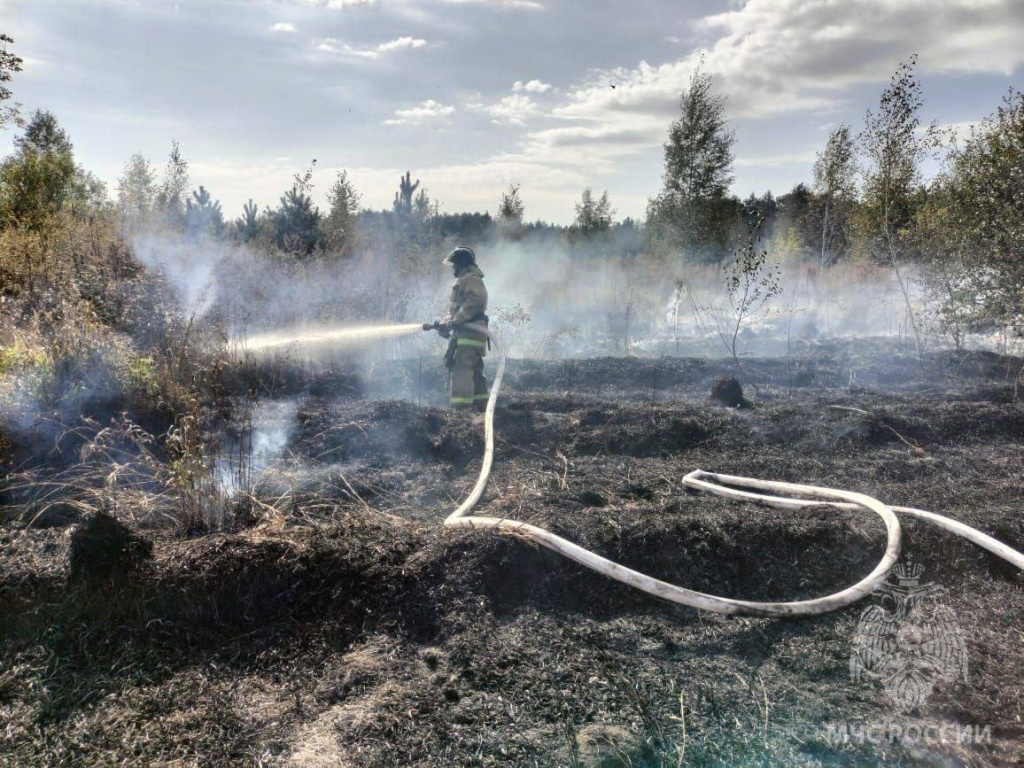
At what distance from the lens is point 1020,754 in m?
2.28

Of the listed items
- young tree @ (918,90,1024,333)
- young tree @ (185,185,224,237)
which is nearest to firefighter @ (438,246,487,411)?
young tree @ (918,90,1024,333)

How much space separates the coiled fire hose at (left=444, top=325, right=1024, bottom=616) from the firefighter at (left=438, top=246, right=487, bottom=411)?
7.41ft

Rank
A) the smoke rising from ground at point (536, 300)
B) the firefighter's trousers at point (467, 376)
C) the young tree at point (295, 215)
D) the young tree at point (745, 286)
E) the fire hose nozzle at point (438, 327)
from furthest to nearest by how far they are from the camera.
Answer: the young tree at point (295, 215)
the smoke rising from ground at point (536, 300)
the young tree at point (745, 286)
the firefighter's trousers at point (467, 376)
the fire hose nozzle at point (438, 327)

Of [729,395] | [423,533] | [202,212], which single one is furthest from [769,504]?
[202,212]

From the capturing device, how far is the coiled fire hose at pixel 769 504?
3.04 metres

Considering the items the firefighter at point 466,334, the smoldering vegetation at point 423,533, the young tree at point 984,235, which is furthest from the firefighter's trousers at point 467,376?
the young tree at point 984,235

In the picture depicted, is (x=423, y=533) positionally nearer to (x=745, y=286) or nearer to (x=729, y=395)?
(x=729, y=395)

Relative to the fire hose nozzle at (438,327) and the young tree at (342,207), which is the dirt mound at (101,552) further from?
the young tree at (342,207)

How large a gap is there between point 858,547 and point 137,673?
12.0 ft

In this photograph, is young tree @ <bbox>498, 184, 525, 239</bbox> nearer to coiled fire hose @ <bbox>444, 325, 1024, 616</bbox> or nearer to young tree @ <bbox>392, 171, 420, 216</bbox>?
young tree @ <bbox>392, 171, 420, 216</bbox>

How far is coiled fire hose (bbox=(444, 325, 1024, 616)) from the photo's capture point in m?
3.04

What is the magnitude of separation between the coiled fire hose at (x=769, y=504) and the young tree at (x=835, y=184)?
40.5ft

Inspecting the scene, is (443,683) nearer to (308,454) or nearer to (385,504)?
(385,504)

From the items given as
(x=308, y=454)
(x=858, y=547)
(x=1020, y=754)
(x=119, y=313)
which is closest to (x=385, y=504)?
(x=308, y=454)
